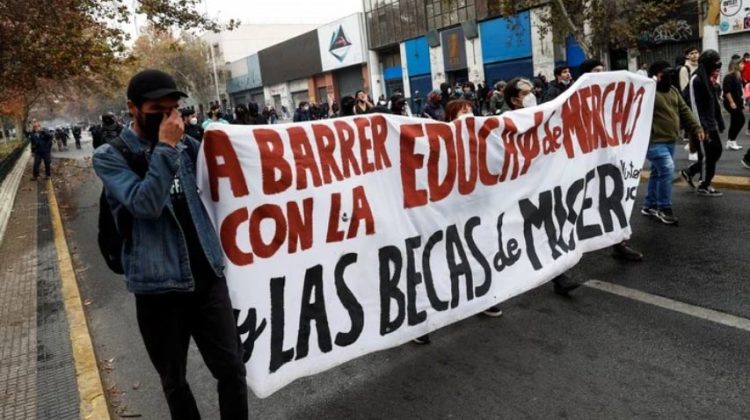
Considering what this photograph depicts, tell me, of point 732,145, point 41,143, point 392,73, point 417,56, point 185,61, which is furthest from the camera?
point 185,61

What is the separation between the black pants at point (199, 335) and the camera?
244 centimetres

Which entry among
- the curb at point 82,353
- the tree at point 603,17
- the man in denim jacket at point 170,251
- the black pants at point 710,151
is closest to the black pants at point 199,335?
the man in denim jacket at point 170,251

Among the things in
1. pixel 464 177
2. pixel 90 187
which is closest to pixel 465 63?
pixel 90 187

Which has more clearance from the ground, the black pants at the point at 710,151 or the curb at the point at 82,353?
the black pants at the point at 710,151

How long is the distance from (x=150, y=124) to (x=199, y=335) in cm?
90

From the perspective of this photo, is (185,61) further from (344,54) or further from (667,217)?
(667,217)

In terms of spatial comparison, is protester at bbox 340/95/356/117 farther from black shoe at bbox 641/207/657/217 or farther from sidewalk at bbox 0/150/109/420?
sidewalk at bbox 0/150/109/420

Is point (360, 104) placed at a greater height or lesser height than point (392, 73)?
lesser

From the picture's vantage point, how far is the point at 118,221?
2.34 meters

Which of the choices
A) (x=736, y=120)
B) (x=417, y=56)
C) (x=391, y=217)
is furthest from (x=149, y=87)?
(x=417, y=56)

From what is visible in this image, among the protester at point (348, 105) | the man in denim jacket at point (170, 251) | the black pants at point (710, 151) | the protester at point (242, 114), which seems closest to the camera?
the man in denim jacket at point (170, 251)

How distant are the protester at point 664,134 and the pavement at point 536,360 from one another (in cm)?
73

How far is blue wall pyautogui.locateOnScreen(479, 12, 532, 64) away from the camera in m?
26.7

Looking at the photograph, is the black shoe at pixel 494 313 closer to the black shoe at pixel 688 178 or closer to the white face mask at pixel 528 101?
the white face mask at pixel 528 101
